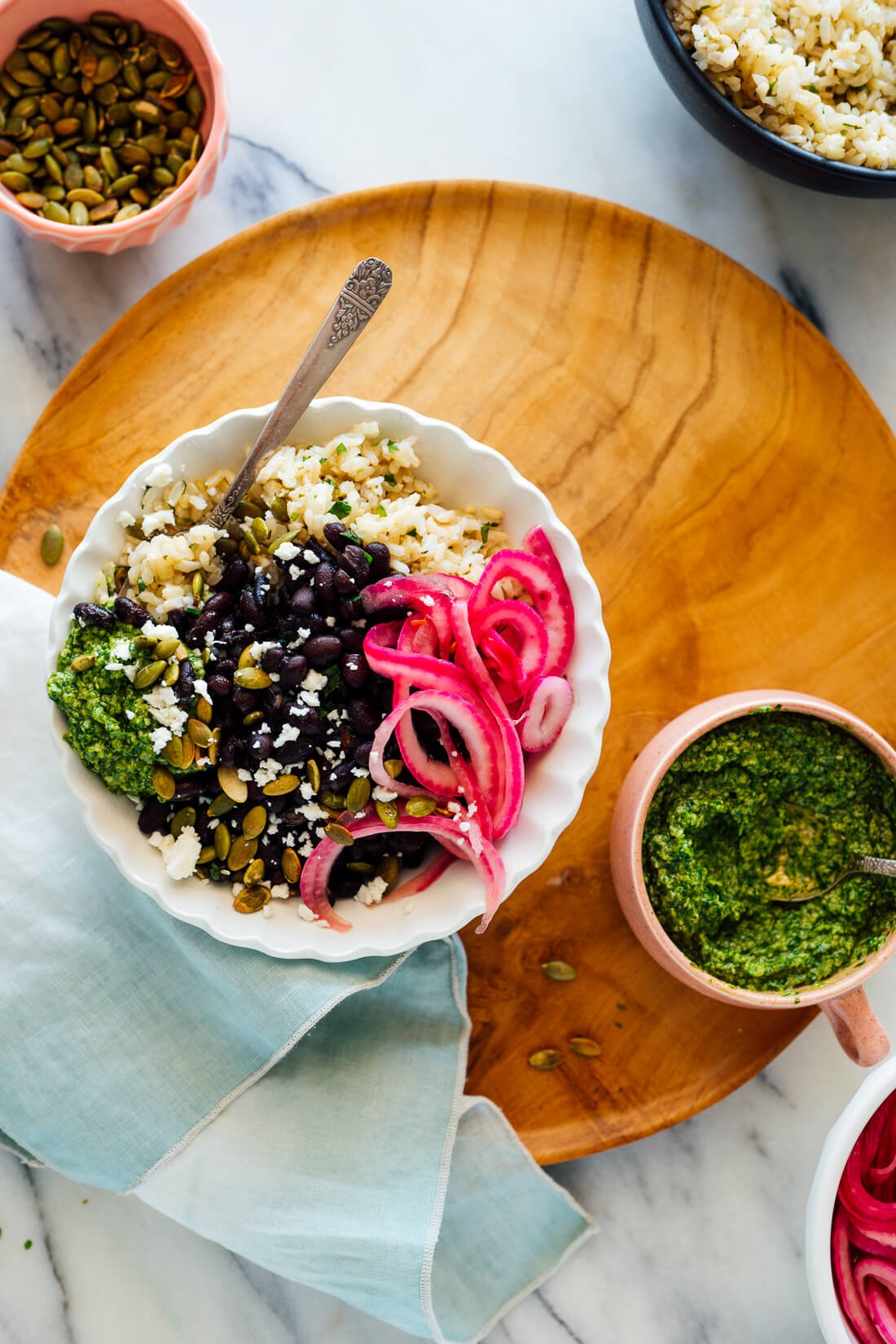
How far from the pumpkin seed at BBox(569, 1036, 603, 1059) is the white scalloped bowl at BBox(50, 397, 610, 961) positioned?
0.68m

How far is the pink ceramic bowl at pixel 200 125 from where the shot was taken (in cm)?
274

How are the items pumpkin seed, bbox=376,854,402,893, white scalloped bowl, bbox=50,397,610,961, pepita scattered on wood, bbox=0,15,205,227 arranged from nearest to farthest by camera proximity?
white scalloped bowl, bbox=50,397,610,961 → pumpkin seed, bbox=376,854,402,893 → pepita scattered on wood, bbox=0,15,205,227

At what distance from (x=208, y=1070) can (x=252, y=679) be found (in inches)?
40.8

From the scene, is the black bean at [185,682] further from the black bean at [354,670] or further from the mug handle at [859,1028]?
the mug handle at [859,1028]

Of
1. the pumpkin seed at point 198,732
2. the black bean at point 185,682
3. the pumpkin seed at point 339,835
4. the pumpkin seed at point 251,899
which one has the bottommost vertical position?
the pumpkin seed at point 251,899

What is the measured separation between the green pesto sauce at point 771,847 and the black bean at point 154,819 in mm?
1056

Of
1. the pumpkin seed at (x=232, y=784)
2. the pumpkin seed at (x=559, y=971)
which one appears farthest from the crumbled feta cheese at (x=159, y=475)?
the pumpkin seed at (x=559, y=971)

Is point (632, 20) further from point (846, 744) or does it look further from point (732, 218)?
point (846, 744)

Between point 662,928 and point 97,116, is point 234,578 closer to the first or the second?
point 662,928

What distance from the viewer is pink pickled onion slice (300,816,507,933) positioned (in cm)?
225

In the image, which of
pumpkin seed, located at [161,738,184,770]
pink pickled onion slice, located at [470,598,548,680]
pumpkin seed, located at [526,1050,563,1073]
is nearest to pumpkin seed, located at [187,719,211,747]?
pumpkin seed, located at [161,738,184,770]

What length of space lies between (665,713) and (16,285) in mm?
2074

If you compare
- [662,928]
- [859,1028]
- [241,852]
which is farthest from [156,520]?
[859,1028]

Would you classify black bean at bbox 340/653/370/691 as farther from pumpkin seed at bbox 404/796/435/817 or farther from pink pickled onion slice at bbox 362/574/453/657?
pumpkin seed at bbox 404/796/435/817
